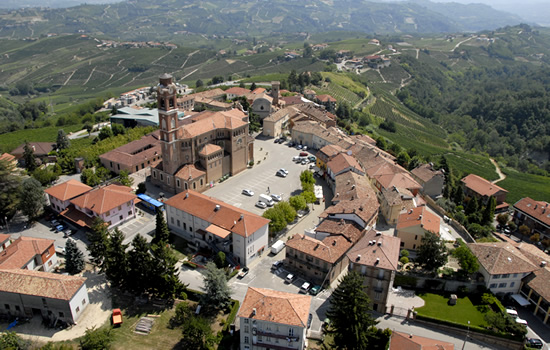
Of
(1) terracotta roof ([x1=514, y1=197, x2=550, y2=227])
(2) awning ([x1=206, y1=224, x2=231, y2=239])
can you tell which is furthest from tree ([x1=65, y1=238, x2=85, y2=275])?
(1) terracotta roof ([x1=514, y1=197, x2=550, y2=227])

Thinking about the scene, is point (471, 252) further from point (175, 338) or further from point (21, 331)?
point (21, 331)

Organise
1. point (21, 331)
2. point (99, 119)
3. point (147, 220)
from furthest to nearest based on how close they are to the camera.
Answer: point (99, 119) < point (147, 220) < point (21, 331)

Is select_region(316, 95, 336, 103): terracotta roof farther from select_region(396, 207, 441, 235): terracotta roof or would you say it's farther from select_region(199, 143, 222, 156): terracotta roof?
select_region(396, 207, 441, 235): terracotta roof

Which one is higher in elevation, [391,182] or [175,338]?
[391,182]

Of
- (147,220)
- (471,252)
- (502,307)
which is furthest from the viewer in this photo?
(147,220)

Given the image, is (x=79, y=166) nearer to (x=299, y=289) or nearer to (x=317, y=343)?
(x=299, y=289)

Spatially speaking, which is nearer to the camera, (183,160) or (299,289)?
(299,289)

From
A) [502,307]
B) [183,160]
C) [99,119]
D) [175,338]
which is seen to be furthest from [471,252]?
[99,119]
